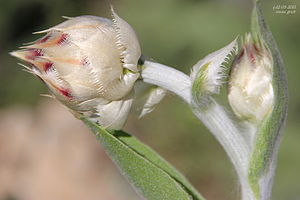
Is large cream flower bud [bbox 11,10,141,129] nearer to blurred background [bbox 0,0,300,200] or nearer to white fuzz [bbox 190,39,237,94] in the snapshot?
white fuzz [bbox 190,39,237,94]

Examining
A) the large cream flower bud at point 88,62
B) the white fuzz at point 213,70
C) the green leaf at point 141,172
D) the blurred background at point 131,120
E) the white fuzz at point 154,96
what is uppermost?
the large cream flower bud at point 88,62

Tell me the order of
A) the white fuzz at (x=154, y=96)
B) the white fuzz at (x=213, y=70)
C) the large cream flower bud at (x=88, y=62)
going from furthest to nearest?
the white fuzz at (x=154, y=96) → the white fuzz at (x=213, y=70) → the large cream flower bud at (x=88, y=62)

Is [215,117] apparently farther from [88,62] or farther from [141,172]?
[88,62]

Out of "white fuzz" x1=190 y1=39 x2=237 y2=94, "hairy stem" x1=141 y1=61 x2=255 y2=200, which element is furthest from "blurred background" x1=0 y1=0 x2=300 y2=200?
"white fuzz" x1=190 y1=39 x2=237 y2=94

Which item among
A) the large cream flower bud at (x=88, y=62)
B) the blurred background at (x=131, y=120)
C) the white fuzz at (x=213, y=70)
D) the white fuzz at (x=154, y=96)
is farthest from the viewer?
the blurred background at (x=131, y=120)

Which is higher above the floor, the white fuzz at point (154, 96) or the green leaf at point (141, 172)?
the white fuzz at point (154, 96)

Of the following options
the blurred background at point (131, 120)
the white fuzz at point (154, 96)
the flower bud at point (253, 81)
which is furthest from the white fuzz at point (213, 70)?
the blurred background at point (131, 120)

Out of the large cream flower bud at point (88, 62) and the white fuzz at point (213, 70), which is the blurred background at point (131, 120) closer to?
the white fuzz at point (213, 70)
